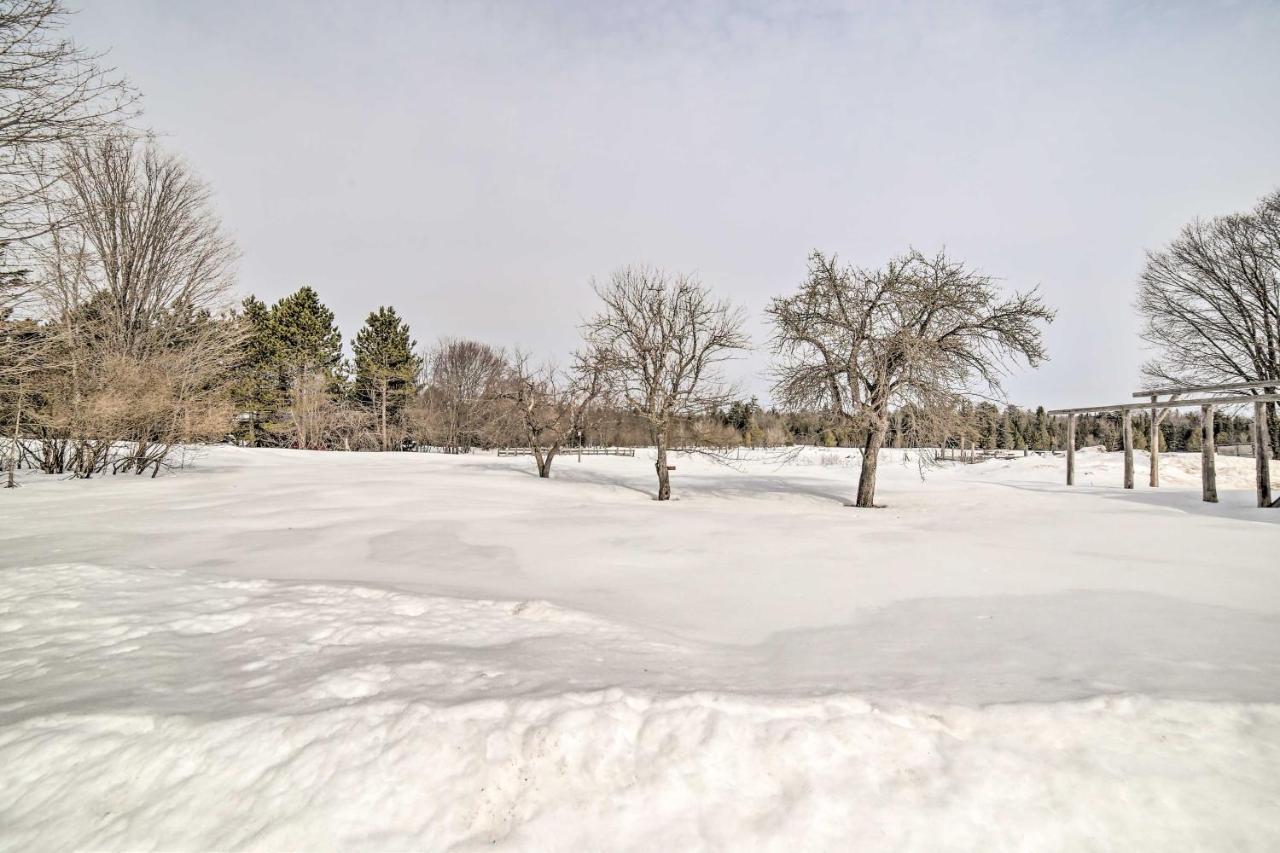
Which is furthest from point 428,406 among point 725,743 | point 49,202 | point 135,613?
point 725,743

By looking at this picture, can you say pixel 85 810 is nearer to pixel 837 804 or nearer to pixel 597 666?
pixel 597 666

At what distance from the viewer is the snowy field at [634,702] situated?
187 cm

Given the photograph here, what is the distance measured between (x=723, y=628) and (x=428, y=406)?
152 feet

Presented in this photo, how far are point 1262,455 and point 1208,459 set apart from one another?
1.19 metres

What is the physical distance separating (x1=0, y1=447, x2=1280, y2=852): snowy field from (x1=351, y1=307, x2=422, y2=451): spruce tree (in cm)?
3898

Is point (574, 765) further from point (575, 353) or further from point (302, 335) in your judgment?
point (302, 335)

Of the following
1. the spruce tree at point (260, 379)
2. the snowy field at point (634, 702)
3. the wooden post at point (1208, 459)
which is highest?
the spruce tree at point (260, 379)

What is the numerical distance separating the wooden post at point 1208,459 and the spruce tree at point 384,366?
43.1 meters

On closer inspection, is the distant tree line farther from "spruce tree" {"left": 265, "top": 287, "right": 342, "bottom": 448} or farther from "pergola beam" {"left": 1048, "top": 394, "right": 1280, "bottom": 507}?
"spruce tree" {"left": 265, "top": 287, "right": 342, "bottom": 448}


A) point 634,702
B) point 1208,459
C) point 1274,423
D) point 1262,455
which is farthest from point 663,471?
point 1274,423

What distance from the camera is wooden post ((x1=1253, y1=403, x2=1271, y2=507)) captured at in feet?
39.1

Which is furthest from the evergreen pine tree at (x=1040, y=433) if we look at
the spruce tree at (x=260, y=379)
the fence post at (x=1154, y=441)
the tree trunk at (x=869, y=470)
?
the spruce tree at (x=260, y=379)

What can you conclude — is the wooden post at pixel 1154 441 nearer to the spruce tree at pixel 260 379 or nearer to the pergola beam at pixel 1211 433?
the pergola beam at pixel 1211 433

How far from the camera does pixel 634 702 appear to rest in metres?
2.47
